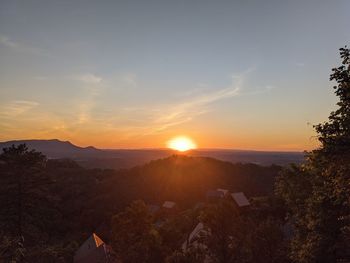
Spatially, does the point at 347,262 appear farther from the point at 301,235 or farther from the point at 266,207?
the point at 266,207

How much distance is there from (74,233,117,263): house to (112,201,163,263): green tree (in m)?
A: 7.27

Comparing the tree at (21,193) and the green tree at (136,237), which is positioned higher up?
the tree at (21,193)

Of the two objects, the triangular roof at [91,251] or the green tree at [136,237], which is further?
the triangular roof at [91,251]

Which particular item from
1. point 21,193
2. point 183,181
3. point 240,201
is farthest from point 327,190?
point 183,181

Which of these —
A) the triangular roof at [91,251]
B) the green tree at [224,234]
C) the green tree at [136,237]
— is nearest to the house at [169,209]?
the triangular roof at [91,251]

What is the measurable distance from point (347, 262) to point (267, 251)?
8.17m

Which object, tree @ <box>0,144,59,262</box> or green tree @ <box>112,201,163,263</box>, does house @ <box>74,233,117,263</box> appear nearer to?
green tree @ <box>112,201,163,263</box>

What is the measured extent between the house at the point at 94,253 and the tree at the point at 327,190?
66.6 ft

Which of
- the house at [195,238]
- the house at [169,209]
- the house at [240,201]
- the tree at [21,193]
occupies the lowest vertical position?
the house at [169,209]

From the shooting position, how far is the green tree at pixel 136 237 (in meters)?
27.5

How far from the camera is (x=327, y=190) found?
19.2 metres

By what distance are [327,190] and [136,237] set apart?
17.0 metres

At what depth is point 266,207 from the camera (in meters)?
53.7

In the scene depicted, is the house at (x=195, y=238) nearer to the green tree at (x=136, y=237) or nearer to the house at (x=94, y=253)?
the green tree at (x=136, y=237)
